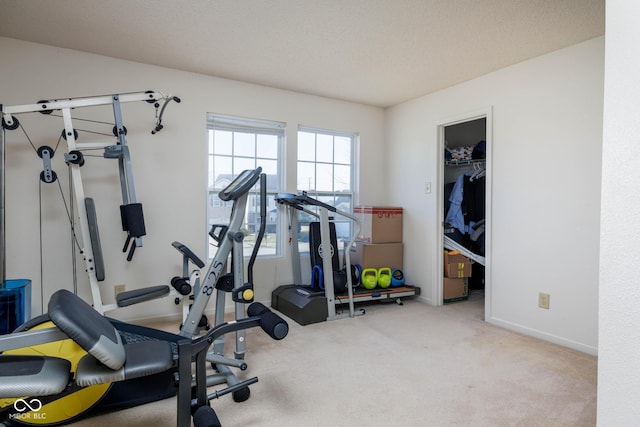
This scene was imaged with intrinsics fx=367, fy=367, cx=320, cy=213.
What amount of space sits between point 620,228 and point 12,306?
3.30 m

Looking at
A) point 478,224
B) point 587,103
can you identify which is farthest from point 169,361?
point 478,224

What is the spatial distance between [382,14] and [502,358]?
8.41ft

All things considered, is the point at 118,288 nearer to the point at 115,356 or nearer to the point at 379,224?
the point at 115,356

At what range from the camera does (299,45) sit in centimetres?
291

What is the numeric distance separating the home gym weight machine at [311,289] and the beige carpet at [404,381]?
154mm

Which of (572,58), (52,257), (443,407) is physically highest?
(572,58)

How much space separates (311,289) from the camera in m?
3.75

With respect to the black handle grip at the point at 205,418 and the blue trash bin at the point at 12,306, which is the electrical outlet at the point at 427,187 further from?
the blue trash bin at the point at 12,306

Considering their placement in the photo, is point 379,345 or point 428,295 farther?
point 428,295

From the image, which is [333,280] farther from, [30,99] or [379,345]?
[30,99]

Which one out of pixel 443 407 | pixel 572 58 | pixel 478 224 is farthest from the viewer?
pixel 478 224

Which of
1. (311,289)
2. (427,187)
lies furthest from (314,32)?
(311,289)

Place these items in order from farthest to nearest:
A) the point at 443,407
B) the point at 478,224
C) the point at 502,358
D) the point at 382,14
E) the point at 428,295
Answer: the point at 478,224 → the point at 428,295 → the point at 502,358 → the point at 382,14 → the point at 443,407

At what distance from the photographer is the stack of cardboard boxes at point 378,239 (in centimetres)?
425
